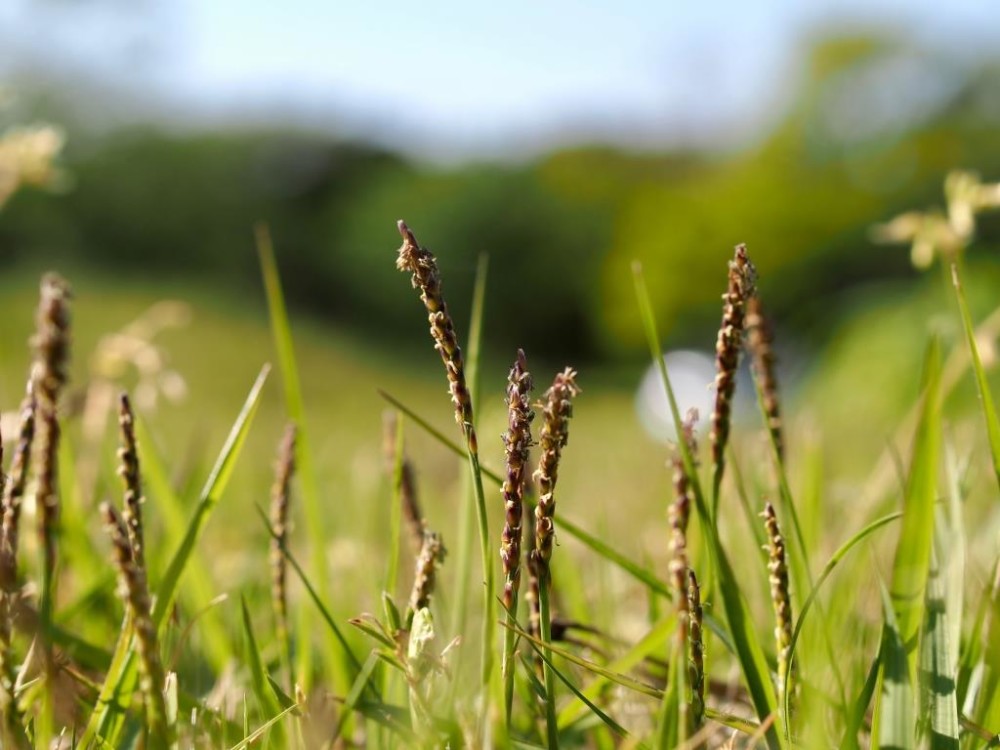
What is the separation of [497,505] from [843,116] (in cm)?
2160

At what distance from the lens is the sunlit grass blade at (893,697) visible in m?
0.53

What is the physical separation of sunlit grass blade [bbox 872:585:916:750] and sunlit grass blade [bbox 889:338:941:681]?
1.0 inches

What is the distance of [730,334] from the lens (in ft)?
1.68

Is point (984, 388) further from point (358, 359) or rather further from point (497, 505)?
point (358, 359)

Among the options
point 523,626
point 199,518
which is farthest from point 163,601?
point 523,626

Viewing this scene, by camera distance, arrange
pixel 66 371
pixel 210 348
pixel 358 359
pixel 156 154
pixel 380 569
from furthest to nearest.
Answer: pixel 156 154 → pixel 358 359 → pixel 210 348 → pixel 380 569 → pixel 66 371

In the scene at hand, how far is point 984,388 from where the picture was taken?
595 millimetres

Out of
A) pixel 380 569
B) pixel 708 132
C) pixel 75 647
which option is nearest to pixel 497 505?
pixel 380 569

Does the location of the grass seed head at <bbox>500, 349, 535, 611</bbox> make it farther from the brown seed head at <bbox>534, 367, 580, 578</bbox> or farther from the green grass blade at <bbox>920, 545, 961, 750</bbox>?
the green grass blade at <bbox>920, 545, 961, 750</bbox>

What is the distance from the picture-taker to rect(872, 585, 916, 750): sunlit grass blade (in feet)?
1.74

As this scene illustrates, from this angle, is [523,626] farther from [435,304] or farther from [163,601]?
[435,304]

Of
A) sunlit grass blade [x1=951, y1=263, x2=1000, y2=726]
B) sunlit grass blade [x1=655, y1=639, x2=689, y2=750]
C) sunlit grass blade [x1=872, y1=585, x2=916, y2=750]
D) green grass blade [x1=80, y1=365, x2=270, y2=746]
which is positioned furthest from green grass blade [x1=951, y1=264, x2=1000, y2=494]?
green grass blade [x1=80, y1=365, x2=270, y2=746]

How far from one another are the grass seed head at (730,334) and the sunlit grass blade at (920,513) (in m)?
0.11

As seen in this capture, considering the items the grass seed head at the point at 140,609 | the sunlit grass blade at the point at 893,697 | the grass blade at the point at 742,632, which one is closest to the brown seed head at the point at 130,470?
the grass seed head at the point at 140,609
